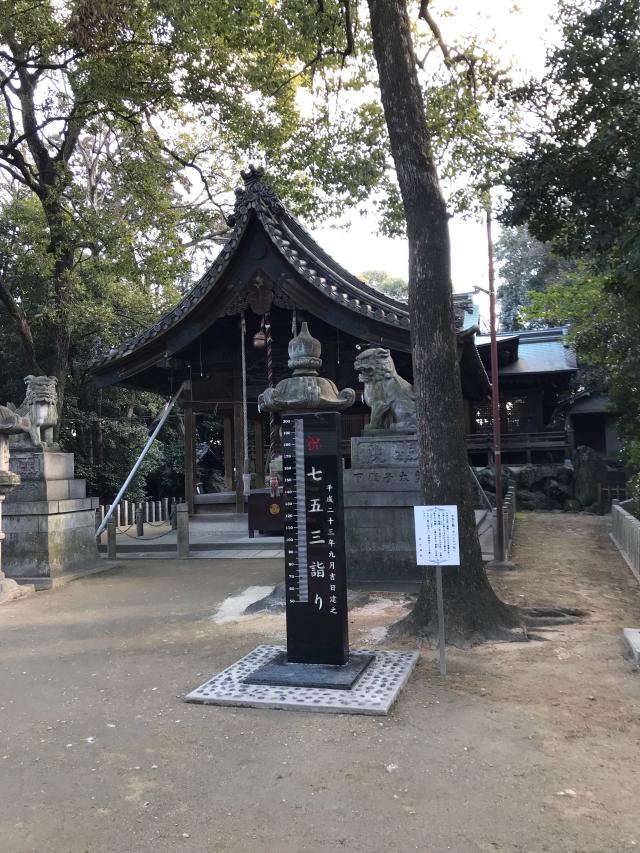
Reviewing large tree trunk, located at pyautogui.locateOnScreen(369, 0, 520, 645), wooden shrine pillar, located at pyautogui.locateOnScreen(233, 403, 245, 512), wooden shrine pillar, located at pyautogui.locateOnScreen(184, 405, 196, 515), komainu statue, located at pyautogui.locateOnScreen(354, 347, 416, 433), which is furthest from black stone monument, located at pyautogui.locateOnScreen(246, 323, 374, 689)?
A: wooden shrine pillar, located at pyautogui.locateOnScreen(184, 405, 196, 515)

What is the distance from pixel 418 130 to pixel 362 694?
5.46 m

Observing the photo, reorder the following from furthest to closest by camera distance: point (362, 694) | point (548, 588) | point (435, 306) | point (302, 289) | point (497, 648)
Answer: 1. point (302, 289)
2. point (548, 588)
3. point (435, 306)
4. point (497, 648)
5. point (362, 694)

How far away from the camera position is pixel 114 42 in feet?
37.3

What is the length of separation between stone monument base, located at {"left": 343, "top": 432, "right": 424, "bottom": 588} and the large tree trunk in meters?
2.65

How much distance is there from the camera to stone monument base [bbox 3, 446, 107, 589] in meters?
10.4

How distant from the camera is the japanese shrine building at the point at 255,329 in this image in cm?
1352

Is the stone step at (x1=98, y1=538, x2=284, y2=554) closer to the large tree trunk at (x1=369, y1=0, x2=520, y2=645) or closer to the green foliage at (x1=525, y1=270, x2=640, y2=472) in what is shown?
the large tree trunk at (x1=369, y1=0, x2=520, y2=645)

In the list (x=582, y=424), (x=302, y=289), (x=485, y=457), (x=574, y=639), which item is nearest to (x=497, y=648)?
(x=574, y=639)

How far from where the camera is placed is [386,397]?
9.68 m

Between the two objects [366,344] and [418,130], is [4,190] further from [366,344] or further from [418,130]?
[418,130]

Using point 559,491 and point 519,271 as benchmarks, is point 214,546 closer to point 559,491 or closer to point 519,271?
point 559,491

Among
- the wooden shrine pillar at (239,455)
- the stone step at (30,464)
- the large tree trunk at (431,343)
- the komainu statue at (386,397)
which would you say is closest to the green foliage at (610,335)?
the komainu statue at (386,397)

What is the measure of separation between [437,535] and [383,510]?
4012 millimetres

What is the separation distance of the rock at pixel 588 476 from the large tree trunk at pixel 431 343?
16.6 metres
